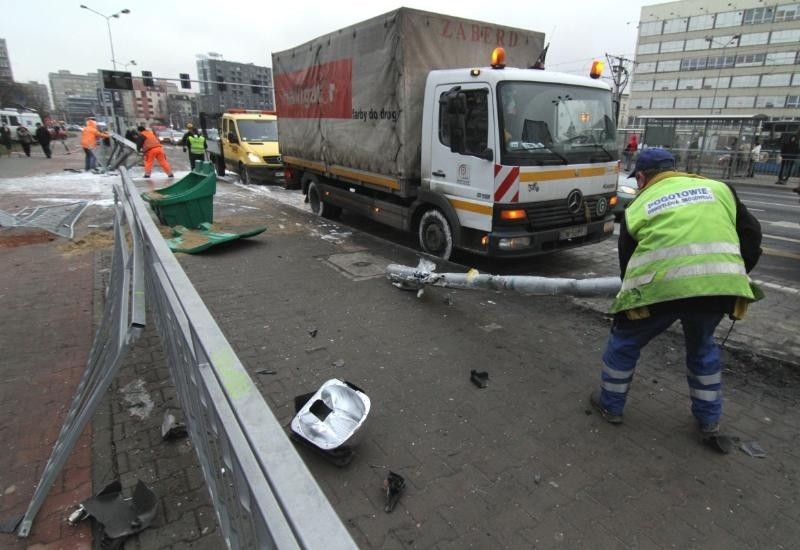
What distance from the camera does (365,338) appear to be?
4.33 meters

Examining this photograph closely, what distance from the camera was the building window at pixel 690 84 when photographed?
6706 centimetres

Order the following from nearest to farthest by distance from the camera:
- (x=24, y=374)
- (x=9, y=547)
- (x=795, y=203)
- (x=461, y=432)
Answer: (x=9, y=547) < (x=461, y=432) < (x=24, y=374) < (x=795, y=203)

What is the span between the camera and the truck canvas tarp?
6320 millimetres

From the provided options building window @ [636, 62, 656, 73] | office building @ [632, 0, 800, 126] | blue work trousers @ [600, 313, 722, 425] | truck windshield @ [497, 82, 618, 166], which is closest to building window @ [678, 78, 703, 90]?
office building @ [632, 0, 800, 126]

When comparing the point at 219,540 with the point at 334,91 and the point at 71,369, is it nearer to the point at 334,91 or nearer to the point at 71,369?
the point at 71,369

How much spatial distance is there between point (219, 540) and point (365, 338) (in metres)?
2.28

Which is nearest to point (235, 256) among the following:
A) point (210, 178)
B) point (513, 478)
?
point (210, 178)

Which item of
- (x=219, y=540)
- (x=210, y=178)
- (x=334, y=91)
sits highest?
(x=334, y=91)

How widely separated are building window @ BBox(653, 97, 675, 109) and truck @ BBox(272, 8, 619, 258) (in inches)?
3089

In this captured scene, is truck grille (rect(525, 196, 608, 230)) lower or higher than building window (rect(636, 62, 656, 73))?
lower

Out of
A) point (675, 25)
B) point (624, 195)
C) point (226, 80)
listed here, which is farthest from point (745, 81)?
point (624, 195)

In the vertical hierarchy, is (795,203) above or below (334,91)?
below

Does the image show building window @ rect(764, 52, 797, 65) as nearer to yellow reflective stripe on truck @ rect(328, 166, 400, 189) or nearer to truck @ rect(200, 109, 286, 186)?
truck @ rect(200, 109, 286, 186)

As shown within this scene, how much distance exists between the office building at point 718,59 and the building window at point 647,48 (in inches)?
5.6
